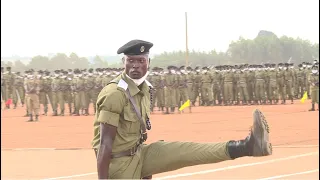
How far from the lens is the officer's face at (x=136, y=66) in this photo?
6148mm

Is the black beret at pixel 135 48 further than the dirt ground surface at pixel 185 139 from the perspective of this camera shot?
No

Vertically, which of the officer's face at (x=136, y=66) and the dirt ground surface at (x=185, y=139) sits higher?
the officer's face at (x=136, y=66)

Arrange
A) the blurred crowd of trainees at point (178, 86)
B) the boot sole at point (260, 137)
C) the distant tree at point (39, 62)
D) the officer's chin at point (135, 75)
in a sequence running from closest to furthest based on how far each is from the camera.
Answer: the boot sole at point (260, 137) → the officer's chin at point (135, 75) → the blurred crowd of trainees at point (178, 86) → the distant tree at point (39, 62)

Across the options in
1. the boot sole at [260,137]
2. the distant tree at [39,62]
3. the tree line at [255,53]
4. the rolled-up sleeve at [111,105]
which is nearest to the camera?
the boot sole at [260,137]

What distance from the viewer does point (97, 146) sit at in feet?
19.9

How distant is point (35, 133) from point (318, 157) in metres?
10.3

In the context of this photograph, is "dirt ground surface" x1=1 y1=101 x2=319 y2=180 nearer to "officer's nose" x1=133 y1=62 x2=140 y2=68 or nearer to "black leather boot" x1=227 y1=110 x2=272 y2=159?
"officer's nose" x1=133 y1=62 x2=140 y2=68

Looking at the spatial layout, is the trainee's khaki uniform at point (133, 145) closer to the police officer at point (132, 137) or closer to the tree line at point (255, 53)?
the police officer at point (132, 137)

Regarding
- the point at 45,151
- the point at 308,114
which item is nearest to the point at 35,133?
the point at 45,151

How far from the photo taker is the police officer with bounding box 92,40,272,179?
5918 millimetres

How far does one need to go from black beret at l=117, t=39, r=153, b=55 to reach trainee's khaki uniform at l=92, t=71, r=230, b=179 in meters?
0.18

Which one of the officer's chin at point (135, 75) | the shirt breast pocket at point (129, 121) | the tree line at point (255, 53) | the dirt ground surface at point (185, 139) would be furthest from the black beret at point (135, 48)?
the tree line at point (255, 53)

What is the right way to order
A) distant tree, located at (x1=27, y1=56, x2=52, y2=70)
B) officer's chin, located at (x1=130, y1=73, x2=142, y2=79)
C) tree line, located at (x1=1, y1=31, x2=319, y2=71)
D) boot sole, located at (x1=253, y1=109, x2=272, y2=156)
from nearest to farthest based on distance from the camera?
boot sole, located at (x1=253, y1=109, x2=272, y2=156) → officer's chin, located at (x1=130, y1=73, x2=142, y2=79) → tree line, located at (x1=1, y1=31, x2=319, y2=71) → distant tree, located at (x1=27, y1=56, x2=52, y2=70)

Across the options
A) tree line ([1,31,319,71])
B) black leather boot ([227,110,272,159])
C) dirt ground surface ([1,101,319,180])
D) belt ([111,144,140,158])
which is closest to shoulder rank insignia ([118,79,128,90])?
belt ([111,144,140,158])
